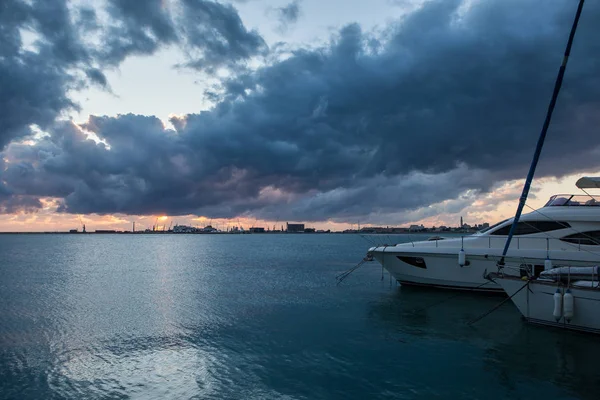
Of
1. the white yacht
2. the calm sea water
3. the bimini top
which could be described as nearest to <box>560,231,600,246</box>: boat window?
the white yacht

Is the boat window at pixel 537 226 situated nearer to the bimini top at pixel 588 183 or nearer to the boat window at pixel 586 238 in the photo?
the boat window at pixel 586 238

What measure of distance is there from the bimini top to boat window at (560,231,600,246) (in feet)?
9.17

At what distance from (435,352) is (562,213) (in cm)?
1519

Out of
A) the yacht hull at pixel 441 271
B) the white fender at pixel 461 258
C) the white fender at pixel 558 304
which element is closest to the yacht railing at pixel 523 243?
the white fender at pixel 461 258

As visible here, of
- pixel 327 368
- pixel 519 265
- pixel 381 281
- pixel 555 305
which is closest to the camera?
pixel 327 368

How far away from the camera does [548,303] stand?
18.6m

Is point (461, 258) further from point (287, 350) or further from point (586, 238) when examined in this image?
point (287, 350)

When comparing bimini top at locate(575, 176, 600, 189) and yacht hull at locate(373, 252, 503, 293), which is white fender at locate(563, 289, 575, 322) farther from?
bimini top at locate(575, 176, 600, 189)

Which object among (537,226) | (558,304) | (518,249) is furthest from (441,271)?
(558,304)

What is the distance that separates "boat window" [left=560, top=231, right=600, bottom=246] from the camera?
24394 millimetres

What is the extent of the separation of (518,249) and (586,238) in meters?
3.77

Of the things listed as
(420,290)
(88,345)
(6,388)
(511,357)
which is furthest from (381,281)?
(6,388)

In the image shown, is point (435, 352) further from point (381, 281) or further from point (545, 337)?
point (381, 281)

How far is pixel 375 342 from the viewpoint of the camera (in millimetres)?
17953
